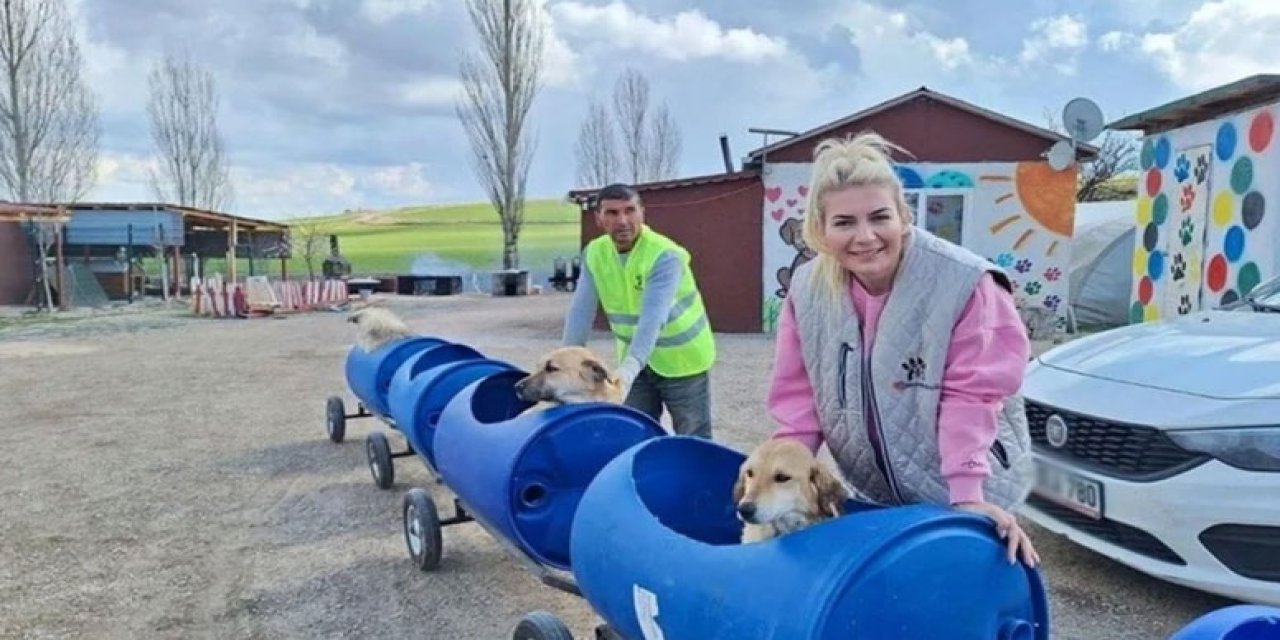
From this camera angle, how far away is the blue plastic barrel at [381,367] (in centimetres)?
620

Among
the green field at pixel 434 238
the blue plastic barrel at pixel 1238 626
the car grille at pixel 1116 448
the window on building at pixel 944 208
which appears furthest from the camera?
the green field at pixel 434 238

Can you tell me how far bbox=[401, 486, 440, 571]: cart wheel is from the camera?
14.4 feet

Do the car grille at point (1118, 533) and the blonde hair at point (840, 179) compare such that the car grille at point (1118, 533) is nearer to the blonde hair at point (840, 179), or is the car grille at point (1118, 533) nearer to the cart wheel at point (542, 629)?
the blonde hair at point (840, 179)

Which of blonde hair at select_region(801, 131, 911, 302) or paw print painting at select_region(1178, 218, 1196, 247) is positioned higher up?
paw print painting at select_region(1178, 218, 1196, 247)

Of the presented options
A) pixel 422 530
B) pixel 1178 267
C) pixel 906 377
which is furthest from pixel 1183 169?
pixel 906 377

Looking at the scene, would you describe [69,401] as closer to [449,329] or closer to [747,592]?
[449,329]

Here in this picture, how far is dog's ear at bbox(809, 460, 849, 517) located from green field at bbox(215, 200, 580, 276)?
2583cm

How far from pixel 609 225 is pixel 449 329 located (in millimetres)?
13823

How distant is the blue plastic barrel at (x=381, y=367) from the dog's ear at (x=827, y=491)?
4158mm

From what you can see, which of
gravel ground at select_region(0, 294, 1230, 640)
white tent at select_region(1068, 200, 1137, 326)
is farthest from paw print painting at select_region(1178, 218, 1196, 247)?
white tent at select_region(1068, 200, 1137, 326)

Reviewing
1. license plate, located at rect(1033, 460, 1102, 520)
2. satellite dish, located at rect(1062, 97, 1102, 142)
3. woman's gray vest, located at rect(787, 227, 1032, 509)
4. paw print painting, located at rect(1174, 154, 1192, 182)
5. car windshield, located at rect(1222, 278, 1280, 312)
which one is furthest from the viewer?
satellite dish, located at rect(1062, 97, 1102, 142)

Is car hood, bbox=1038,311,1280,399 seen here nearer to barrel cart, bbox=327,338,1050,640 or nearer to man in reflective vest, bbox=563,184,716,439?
man in reflective vest, bbox=563,184,716,439

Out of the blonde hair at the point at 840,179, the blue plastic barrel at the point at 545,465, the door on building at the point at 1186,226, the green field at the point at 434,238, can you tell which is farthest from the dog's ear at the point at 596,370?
the green field at the point at 434,238

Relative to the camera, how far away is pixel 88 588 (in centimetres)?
435
